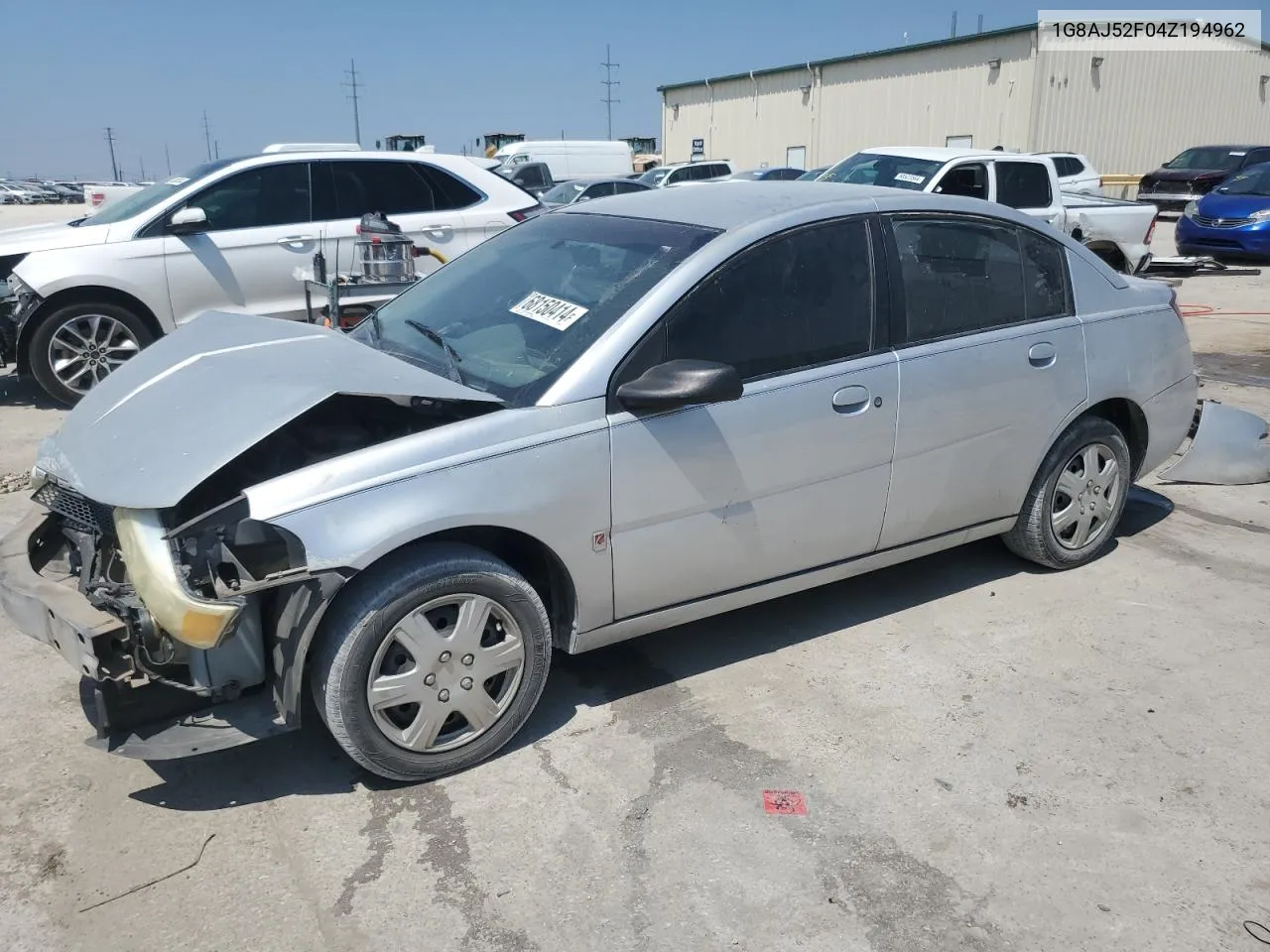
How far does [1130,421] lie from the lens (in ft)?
15.9

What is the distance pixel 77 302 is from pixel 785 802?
21.5 feet

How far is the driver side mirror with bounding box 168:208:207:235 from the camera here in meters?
7.59

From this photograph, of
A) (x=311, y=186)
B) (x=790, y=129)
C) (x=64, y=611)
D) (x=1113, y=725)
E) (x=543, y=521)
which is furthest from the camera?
(x=790, y=129)

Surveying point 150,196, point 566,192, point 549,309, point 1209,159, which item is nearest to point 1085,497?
point 549,309

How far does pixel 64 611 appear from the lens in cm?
304

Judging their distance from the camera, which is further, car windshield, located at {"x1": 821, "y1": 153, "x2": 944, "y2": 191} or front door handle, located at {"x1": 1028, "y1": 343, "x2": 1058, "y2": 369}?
car windshield, located at {"x1": 821, "y1": 153, "x2": 944, "y2": 191}

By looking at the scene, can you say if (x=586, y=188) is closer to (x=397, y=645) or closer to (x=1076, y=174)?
(x=1076, y=174)

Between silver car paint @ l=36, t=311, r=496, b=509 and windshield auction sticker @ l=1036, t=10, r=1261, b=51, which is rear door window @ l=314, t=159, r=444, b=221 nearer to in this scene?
silver car paint @ l=36, t=311, r=496, b=509

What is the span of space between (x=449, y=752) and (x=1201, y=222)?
16844 millimetres

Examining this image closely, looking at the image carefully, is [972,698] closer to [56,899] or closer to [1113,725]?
[1113,725]

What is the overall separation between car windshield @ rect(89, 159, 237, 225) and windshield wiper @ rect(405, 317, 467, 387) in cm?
470

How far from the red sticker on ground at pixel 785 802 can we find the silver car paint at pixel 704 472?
0.72m

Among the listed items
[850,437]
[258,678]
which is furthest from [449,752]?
[850,437]

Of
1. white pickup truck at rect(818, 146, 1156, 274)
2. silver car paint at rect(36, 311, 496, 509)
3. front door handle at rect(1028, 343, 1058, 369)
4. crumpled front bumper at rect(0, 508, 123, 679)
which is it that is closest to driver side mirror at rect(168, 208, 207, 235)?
silver car paint at rect(36, 311, 496, 509)
